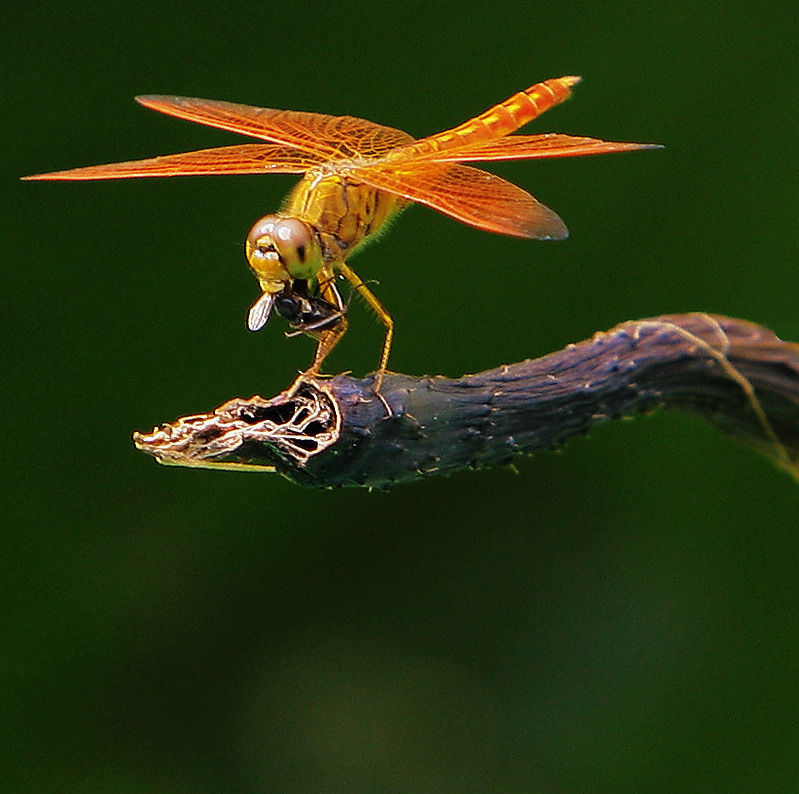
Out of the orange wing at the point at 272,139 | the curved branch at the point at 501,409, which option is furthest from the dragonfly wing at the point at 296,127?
the curved branch at the point at 501,409

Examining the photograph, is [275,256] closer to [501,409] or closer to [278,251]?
[278,251]

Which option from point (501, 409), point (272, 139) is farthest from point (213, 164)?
point (501, 409)

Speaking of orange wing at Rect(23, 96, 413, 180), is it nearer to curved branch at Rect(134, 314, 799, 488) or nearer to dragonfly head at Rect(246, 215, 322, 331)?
dragonfly head at Rect(246, 215, 322, 331)

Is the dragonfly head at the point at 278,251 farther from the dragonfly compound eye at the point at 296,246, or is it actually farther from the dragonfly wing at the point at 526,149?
the dragonfly wing at the point at 526,149

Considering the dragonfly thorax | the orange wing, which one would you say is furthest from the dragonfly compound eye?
the orange wing

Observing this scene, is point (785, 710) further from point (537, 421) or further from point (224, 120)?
point (224, 120)
